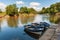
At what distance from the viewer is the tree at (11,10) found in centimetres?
687

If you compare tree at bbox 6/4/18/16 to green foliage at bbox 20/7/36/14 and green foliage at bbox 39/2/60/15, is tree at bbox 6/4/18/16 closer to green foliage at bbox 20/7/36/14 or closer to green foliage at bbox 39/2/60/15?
green foliage at bbox 20/7/36/14

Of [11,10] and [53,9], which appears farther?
[11,10]

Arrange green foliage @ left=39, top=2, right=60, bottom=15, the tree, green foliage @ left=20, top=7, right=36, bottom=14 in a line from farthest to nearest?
the tree < green foliage @ left=20, top=7, right=36, bottom=14 < green foliage @ left=39, top=2, right=60, bottom=15

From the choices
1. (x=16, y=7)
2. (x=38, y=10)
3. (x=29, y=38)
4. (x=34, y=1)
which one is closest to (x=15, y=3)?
(x=16, y=7)

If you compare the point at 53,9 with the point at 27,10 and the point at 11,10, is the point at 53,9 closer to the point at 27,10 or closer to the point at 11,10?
the point at 27,10

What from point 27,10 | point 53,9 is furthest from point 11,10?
point 53,9

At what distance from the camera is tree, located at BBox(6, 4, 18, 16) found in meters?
6.87

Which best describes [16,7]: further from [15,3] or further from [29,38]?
[29,38]

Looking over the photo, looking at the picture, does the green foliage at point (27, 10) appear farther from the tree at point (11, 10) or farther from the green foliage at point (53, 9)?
the green foliage at point (53, 9)

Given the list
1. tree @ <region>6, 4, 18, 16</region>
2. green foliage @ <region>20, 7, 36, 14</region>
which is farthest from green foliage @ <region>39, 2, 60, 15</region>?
tree @ <region>6, 4, 18, 16</region>

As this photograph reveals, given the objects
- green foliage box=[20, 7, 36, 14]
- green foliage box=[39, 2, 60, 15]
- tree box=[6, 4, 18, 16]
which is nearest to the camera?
green foliage box=[39, 2, 60, 15]

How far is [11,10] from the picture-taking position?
696 centimetres

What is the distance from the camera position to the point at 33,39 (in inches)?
190

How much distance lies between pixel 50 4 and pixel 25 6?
1.16 m
